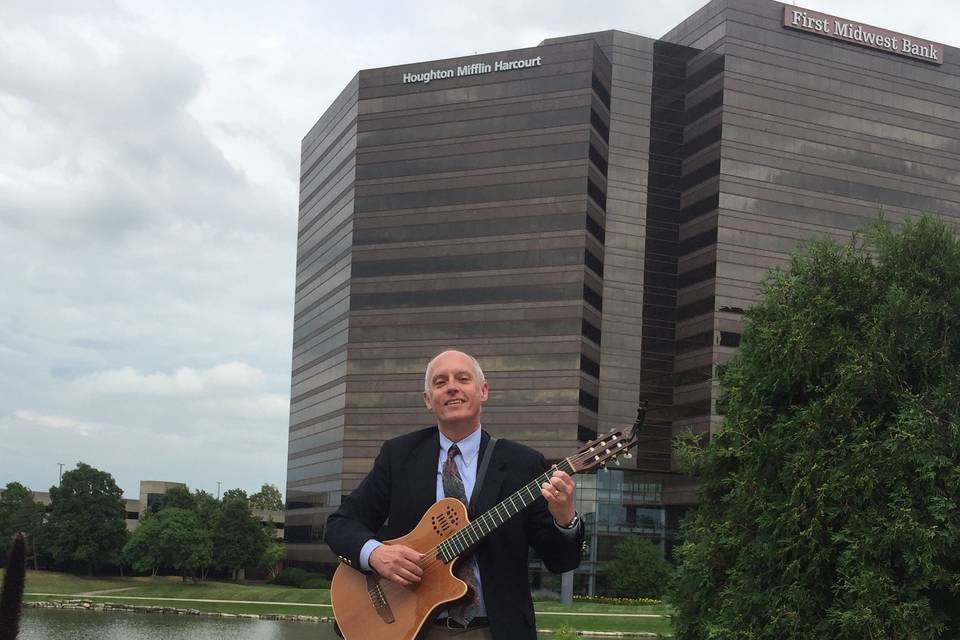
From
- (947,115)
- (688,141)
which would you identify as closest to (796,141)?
(688,141)

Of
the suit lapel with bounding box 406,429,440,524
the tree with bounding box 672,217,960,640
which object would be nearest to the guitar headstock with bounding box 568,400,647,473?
the suit lapel with bounding box 406,429,440,524

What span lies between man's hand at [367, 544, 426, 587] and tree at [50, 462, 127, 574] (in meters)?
96.3

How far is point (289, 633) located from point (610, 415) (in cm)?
4623

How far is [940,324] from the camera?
16.4 metres

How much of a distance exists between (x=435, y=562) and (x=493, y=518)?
0.41 metres

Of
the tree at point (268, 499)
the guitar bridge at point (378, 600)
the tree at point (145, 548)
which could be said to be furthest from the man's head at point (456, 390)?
the tree at point (268, 499)

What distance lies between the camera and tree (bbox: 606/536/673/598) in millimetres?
80500

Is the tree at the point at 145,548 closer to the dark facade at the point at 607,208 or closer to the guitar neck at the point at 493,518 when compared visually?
the dark facade at the point at 607,208

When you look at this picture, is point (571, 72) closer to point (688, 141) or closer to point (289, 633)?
point (688, 141)

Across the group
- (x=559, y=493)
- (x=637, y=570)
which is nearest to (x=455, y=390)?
(x=559, y=493)

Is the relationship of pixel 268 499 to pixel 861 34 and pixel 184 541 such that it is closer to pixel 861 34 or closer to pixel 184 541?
pixel 184 541

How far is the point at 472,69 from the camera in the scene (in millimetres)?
97938

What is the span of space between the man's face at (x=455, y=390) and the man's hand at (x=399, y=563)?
28.1 inches

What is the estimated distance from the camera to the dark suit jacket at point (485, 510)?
5.38 meters
